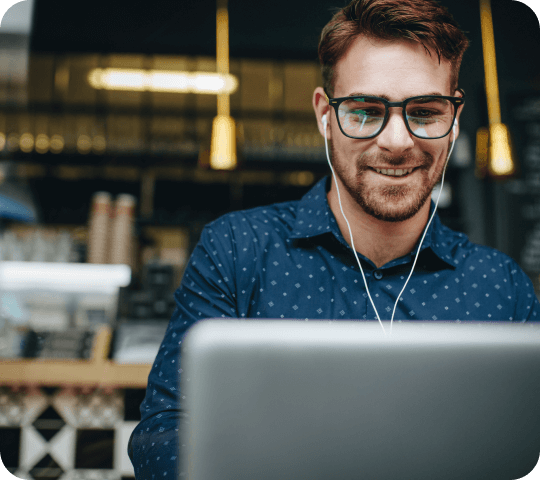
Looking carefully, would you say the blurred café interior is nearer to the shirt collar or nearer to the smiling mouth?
the shirt collar

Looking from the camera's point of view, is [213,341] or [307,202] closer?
[213,341]

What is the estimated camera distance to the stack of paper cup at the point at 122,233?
241cm

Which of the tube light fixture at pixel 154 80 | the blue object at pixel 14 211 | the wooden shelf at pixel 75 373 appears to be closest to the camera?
the wooden shelf at pixel 75 373

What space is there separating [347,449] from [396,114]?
26.0 inches

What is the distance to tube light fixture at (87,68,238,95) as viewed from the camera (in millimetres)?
3258

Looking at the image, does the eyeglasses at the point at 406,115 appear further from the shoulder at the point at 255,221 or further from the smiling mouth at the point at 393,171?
the shoulder at the point at 255,221

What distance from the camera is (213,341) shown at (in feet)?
1.04

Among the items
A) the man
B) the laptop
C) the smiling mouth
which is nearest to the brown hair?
the man

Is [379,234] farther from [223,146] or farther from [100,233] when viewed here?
[100,233]

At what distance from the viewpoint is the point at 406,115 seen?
84 centimetres

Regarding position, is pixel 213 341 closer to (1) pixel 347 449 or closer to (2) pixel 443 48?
(1) pixel 347 449

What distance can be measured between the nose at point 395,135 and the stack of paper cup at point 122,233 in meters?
1.87

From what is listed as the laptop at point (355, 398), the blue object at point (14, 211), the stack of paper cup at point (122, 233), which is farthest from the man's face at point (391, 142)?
the blue object at point (14, 211)

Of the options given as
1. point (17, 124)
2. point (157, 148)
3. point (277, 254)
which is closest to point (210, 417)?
point (277, 254)
